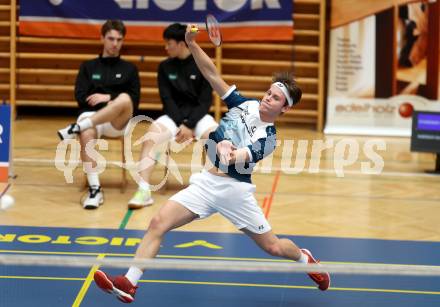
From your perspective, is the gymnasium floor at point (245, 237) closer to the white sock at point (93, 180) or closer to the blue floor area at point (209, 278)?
the blue floor area at point (209, 278)

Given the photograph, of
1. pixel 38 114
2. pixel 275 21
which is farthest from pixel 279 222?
pixel 38 114

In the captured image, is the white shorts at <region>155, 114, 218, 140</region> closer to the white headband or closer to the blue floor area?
the blue floor area

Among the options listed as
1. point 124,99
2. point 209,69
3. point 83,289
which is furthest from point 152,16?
point 83,289

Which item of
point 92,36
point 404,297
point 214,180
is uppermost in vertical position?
point 92,36

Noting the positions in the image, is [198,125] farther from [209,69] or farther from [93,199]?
[209,69]

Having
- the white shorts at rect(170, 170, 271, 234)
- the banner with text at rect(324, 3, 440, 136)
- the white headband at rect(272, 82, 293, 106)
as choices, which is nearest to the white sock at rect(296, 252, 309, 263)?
the white shorts at rect(170, 170, 271, 234)

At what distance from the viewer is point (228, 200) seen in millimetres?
5844

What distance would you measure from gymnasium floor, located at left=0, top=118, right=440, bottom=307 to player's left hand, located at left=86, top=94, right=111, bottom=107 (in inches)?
36.5

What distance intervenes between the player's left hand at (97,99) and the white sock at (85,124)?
0.17 m

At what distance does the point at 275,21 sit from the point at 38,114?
372cm

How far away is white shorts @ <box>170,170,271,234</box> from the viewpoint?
584cm

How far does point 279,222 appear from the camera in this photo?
319 inches

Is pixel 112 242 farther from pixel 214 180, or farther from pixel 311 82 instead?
pixel 311 82

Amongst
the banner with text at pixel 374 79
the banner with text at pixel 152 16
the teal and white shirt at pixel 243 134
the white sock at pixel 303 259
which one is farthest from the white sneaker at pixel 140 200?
the banner with text at pixel 374 79
